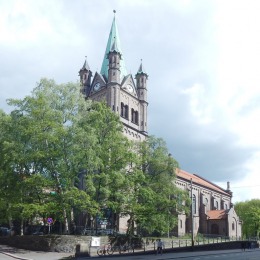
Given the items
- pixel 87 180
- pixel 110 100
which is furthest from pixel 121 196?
pixel 110 100

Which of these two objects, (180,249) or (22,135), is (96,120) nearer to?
(22,135)

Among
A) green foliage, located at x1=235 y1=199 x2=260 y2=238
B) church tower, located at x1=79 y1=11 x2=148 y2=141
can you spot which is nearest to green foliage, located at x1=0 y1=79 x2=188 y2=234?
church tower, located at x1=79 y1=11 x2=148 y2=141

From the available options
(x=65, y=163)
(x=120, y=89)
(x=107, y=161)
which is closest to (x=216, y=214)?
(x=120, y=89)

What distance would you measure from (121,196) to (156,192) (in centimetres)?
770

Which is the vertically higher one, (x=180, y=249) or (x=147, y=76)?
(x=147, y=76)

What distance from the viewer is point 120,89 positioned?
5409 centimetres

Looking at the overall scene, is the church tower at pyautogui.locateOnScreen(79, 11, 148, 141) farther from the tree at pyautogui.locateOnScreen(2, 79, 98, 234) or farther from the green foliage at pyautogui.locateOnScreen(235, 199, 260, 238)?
the green foliage at pyautogui.locateOnScreen(235, 199, 260, 238)

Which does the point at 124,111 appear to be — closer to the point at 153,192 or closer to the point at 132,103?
the point at 132,103

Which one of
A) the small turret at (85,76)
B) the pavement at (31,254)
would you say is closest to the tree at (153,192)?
the pavement at (31,254)

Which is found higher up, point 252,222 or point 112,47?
point 112,47

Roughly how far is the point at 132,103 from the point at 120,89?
3.70 m

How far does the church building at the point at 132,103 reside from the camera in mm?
53438

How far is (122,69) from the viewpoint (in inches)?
2283

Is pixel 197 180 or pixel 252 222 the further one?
pixel 252 222
